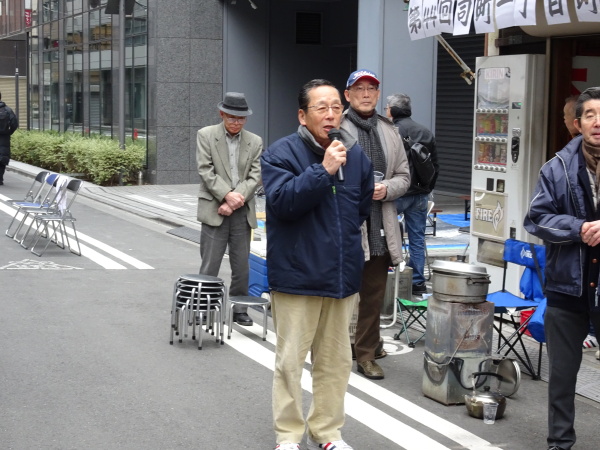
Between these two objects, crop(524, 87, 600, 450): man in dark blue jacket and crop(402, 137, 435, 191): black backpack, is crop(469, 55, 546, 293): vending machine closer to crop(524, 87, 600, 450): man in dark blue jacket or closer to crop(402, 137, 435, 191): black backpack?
crop(402, 137, 435, 191): black backpack

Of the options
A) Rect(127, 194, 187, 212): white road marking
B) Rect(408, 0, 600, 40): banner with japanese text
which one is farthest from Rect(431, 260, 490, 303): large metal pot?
Rect(127, 194, 187, 212): white road marking

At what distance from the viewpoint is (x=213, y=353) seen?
25.3ft

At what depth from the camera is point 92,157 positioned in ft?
73.4

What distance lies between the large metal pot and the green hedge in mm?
16432

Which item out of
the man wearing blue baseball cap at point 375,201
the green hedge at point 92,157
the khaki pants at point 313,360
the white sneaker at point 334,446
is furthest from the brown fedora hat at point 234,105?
the green hedge at point 92,157

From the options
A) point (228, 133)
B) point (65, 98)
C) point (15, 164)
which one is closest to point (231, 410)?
point (228, 133)

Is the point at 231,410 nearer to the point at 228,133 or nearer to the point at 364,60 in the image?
the point at 228,133

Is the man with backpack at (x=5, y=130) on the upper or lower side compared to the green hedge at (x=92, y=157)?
upper

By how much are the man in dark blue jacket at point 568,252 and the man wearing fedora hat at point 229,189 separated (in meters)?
3.59

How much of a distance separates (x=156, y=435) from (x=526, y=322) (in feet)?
9.12

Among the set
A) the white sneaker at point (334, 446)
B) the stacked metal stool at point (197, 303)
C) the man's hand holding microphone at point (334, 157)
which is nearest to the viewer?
the man's hand holding microphone at point (334, 157)

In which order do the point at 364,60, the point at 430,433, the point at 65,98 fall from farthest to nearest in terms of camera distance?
the point at 65,98 → the point at 364,60 → the point at 430,433

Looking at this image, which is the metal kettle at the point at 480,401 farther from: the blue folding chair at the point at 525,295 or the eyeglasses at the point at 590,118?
the eyeglasses at the point at 590,118

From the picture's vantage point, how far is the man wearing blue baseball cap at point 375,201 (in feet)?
22.7
